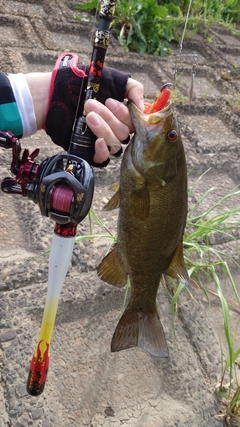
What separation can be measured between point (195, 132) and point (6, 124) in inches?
69.7

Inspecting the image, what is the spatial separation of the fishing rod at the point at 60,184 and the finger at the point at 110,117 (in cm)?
4

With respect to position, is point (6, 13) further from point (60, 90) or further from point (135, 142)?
point (135, 142)

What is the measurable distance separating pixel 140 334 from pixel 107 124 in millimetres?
643

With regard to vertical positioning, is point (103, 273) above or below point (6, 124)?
below

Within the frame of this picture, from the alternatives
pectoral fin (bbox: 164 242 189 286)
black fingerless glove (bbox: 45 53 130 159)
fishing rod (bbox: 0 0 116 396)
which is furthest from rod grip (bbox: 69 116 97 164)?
pectoral fin (bbox: 164 242 189 286)

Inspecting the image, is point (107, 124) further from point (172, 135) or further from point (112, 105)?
point (172, 135)

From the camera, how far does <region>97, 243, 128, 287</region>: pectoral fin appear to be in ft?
4.16

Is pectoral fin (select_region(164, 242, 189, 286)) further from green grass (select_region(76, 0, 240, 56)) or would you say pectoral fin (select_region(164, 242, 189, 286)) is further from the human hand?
green grass (select_region(76, 0, 240, 56))

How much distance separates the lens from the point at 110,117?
118cm

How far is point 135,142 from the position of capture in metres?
1.15

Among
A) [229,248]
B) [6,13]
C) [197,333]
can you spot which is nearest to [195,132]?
[229,248]

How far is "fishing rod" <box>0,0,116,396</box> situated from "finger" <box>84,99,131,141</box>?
0.04 m

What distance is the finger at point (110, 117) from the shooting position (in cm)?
115

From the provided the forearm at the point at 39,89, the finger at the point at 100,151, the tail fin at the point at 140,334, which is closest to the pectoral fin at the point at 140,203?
the finger at the point at 100,151
